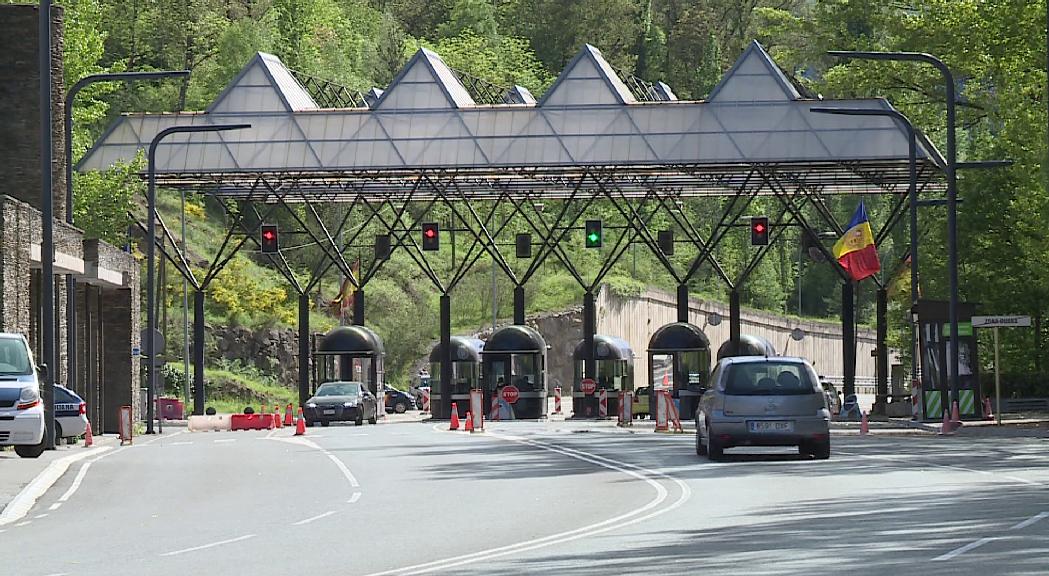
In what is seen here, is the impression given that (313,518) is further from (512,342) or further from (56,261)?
(512,342)

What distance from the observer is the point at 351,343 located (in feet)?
228

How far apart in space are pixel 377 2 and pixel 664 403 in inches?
4208

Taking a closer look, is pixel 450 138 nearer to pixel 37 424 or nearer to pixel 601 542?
pixel 37 424

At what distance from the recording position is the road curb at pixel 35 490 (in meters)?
23.2

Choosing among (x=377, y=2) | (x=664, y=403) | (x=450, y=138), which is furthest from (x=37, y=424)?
(x=377, y=2)

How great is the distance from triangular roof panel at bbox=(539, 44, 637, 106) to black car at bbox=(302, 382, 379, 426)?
1089 cm

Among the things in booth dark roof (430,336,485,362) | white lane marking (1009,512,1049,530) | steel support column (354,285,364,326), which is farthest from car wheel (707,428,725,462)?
booth dark roof (430,336,485,362)

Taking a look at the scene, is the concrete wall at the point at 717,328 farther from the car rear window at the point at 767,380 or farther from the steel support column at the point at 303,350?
the car rear window at the point at 767,380

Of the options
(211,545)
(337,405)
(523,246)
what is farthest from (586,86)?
(211,545)

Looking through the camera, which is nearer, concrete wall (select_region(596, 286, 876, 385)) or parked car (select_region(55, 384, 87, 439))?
parked car (select_region(55, 384, 87, 439))

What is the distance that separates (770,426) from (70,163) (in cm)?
2119

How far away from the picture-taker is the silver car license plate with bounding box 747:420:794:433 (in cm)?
3119

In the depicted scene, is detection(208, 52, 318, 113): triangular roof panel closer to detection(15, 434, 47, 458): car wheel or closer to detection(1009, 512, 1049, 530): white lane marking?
A: detection(15, 434, 47, 458): car wheel

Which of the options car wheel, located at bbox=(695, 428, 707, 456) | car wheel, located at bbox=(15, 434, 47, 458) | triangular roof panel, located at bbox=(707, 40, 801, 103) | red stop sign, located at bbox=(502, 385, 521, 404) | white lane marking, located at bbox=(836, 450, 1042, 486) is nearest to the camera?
white lane marking, located at bbox=(836, 450, 1042, 486)
